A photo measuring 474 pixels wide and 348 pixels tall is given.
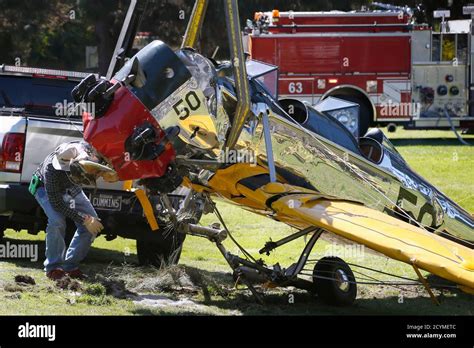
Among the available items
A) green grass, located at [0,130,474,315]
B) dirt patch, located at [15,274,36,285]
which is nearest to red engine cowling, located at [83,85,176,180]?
green grass, located at [0,130,474,315]

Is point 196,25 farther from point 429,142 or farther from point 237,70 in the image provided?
point 429,142

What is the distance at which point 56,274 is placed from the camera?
30.9ft

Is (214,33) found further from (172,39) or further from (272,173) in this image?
(272,173)

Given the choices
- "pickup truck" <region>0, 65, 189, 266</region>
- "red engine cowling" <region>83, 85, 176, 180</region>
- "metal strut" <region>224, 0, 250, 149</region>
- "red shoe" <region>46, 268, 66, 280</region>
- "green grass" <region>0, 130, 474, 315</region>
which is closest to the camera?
"red engine cowling" <region>83, 85, 176, 180</region>

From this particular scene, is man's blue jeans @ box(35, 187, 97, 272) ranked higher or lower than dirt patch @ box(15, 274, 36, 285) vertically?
higher

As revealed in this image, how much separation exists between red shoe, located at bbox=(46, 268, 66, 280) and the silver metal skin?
179cm

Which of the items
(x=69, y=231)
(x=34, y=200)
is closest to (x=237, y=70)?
(x=34, y=200)

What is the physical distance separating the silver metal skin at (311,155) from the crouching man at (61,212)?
1383 millimetres

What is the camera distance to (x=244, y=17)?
30.8m

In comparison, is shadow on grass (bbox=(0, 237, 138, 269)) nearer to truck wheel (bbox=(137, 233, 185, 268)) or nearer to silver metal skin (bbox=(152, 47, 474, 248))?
truck wheel (bbox=(137, 233, 185, 268))

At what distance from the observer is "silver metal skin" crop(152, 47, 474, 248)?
26.6ft

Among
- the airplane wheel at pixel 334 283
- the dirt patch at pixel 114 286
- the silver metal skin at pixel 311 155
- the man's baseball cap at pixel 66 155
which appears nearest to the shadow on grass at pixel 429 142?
the silver metal skin at pixel 311 155

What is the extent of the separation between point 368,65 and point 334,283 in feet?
55.2
